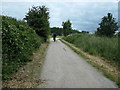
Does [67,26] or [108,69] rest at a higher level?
[67,26]

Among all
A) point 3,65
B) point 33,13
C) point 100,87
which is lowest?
point 100,87

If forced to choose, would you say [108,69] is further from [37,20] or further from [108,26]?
[108,26]

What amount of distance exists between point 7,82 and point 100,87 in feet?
10.3

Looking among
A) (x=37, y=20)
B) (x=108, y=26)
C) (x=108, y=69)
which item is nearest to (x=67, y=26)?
(x=108, y=26)

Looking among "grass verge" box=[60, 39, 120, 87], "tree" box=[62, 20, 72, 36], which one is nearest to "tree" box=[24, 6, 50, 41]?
"grass verge" box=[60, 39, 120, 87]

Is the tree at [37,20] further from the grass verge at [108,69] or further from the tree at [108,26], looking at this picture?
the tree at [108,26]

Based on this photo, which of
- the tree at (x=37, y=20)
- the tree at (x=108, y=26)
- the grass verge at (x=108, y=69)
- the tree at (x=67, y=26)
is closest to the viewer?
the grass verge at (x=108, y=69)

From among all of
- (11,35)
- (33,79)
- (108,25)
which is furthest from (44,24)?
(108,25)

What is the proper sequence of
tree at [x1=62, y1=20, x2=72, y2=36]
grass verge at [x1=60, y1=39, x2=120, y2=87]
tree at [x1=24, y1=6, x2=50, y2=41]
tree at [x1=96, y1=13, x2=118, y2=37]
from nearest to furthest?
grass verge at [x1=60, y1=39, x2=120, y2=87], tree at [x1=24, y1=6, x2=50, y2=41], tree at [x1=96, y1=13, x2=118, y2=37], tree at [x1=62, y1=20, x2=72, y2=36]

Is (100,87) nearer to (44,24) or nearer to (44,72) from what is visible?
(44,72)

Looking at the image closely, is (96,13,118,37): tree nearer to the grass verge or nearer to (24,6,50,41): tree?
(24,6,50,41): tree

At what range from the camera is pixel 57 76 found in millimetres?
6957

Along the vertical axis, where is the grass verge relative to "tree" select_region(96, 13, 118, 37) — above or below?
below

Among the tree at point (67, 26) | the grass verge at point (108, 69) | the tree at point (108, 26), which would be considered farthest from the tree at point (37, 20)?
the tree at point (67, 26)
